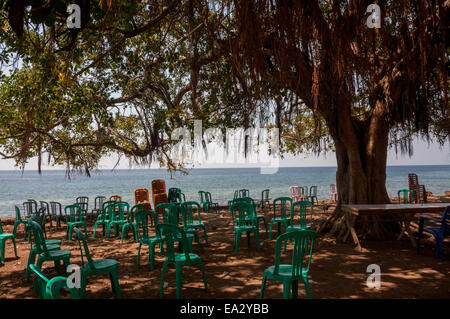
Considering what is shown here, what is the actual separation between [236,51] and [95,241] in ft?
20.5

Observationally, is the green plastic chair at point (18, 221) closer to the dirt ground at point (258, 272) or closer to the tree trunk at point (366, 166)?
the dirt ground at point (258, 272)

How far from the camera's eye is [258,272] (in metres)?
4.56

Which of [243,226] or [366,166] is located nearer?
[243,226]

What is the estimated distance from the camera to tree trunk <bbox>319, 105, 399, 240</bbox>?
6.29m

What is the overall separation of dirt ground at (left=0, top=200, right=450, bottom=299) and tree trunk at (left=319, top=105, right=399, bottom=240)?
32cm

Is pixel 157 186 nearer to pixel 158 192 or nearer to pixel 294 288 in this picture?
pixel 158 192

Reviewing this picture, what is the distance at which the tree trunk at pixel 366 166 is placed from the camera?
6.29 meters

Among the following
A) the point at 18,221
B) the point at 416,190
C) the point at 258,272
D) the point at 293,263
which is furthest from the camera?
the point at 416,190

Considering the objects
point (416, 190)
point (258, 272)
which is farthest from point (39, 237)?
point (416, 190)

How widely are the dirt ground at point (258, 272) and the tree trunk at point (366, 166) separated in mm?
320

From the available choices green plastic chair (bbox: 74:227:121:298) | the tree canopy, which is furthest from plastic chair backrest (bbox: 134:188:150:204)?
green plastic chair (bbox: 74:227:121:298)

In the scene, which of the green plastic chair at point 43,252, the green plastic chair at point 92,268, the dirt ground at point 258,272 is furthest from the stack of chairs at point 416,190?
the green plastic chair at point 43,252

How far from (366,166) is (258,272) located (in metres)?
3.41

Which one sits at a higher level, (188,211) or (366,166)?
(366,166)
